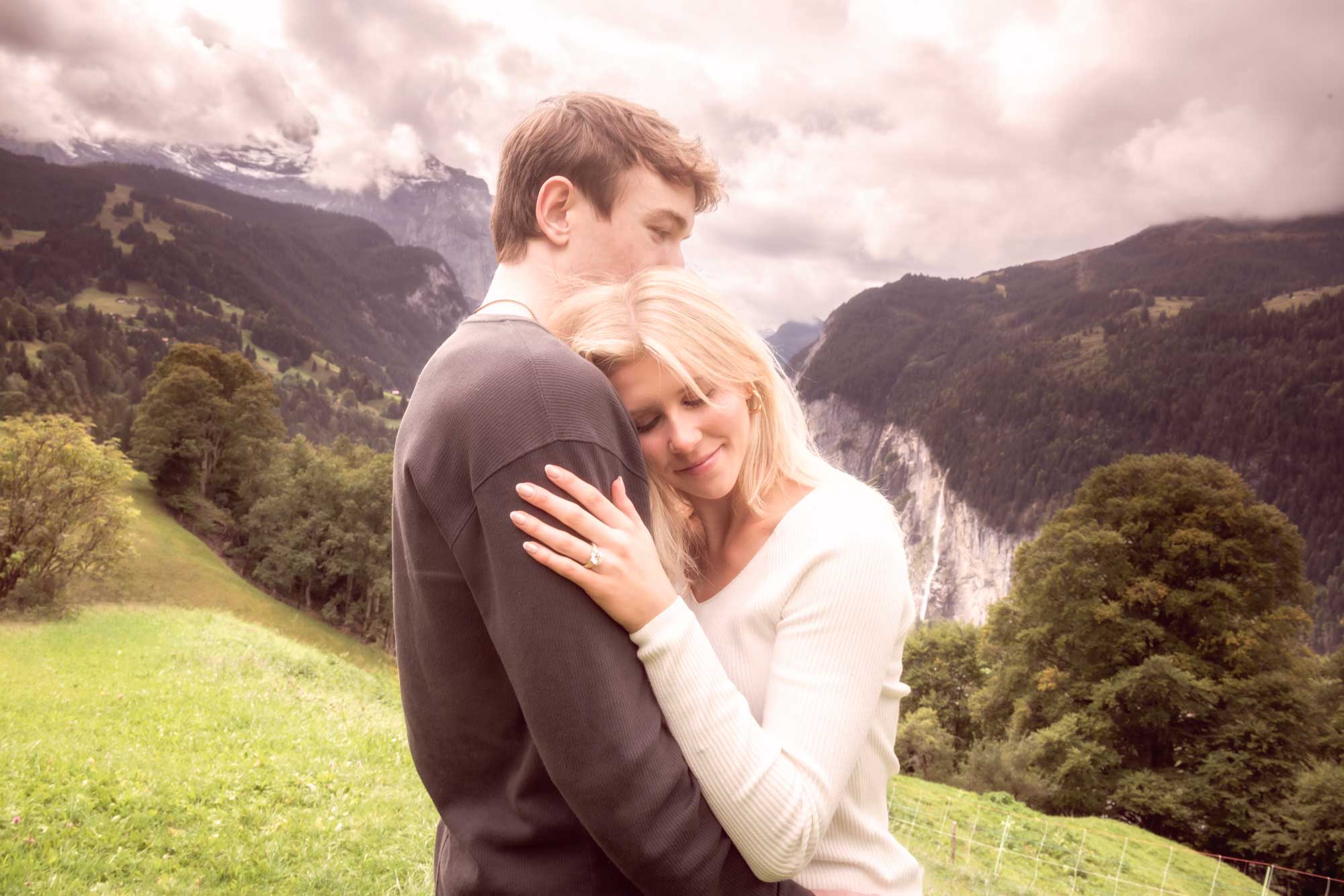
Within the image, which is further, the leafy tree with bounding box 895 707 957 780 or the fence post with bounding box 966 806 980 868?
the leafy tree with bounding box 895 707 957 780

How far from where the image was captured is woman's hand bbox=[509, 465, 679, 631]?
1.61m

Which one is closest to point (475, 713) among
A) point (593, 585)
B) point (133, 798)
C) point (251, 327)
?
point (593, 585)

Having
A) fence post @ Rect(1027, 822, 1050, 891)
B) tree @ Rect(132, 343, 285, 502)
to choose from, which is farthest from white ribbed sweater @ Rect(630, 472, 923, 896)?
tree @ Rect(132, 343, 285, 502)

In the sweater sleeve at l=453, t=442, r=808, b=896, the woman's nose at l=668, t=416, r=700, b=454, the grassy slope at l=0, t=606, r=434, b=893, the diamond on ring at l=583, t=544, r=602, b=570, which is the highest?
the woman's nose at l=668, t=416, r=700, b=454

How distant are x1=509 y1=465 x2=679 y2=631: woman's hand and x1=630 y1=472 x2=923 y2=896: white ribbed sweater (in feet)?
0.24

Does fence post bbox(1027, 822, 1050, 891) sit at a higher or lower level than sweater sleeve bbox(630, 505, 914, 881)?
lower

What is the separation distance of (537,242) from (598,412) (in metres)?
1.23

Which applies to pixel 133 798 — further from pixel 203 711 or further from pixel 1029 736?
pixel 1029 736

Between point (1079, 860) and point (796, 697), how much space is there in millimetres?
21410

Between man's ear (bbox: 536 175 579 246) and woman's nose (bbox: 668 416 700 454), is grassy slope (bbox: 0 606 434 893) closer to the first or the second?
woman's nose (bbox: 668 416 700 454)

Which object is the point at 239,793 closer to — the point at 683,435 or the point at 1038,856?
the point at 683,435

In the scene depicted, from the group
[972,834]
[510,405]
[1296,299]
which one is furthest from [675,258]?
[1296,299]

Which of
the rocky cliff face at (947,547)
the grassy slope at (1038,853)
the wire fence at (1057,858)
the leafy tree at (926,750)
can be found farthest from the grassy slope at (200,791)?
the rocky cliff face at (947,547)

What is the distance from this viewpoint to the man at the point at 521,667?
161 cm
